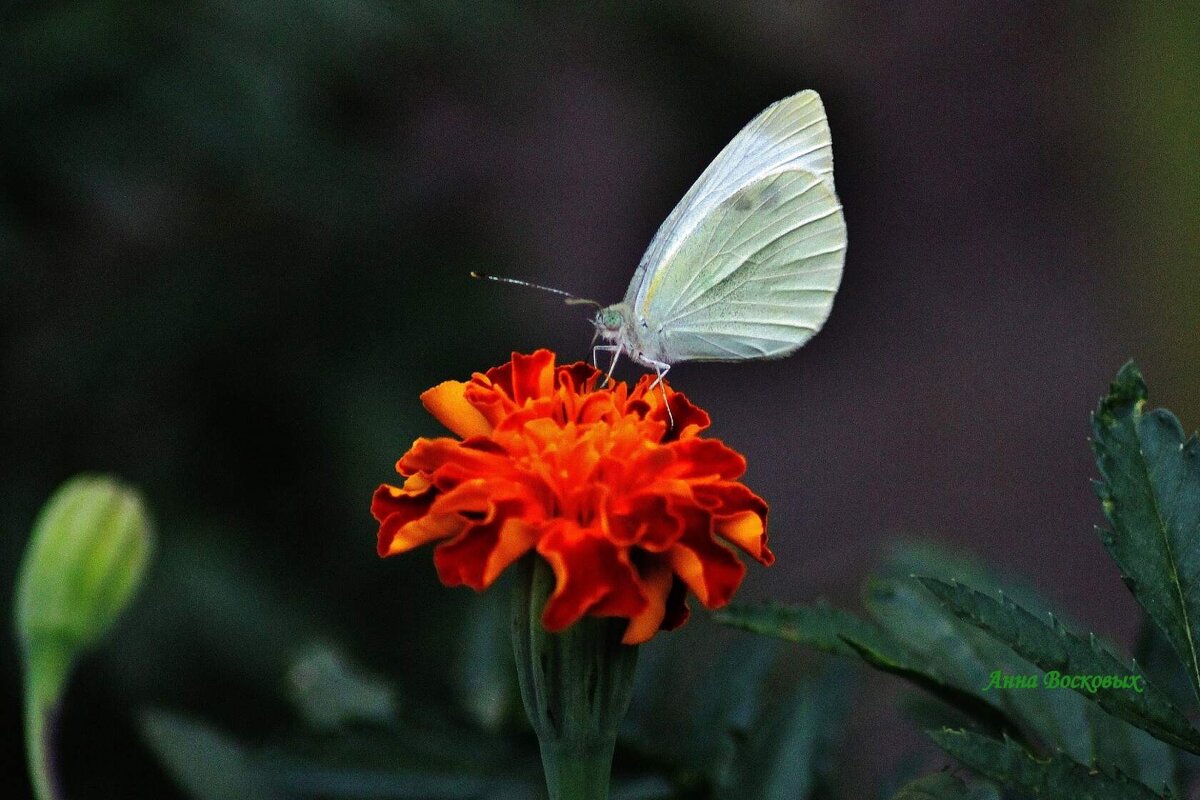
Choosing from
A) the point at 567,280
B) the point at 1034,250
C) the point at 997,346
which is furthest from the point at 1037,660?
the point at 1034,250

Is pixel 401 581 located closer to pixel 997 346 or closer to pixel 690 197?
pixel 690 197

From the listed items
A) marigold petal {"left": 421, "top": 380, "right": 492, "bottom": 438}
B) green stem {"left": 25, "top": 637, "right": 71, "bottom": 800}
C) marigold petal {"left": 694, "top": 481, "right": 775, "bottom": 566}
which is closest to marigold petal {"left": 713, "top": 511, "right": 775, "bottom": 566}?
marigold petal {"left": 694, "top": 481, "right": 775, "bottom": 566}

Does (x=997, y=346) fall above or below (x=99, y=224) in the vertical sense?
above

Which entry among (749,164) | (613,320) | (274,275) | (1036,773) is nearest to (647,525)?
(1036,773)

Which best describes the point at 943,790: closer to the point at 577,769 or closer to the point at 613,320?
the point at 577,769

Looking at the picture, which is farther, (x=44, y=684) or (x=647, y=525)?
(x=44, y=684)

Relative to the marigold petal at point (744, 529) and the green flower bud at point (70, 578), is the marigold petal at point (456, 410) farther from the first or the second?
the green flower bud at point (70, 578)

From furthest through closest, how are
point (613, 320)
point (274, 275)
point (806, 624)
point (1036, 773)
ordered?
point (274, 275) < point (613, 320) < point (806, 624) < point (1036, 773)
